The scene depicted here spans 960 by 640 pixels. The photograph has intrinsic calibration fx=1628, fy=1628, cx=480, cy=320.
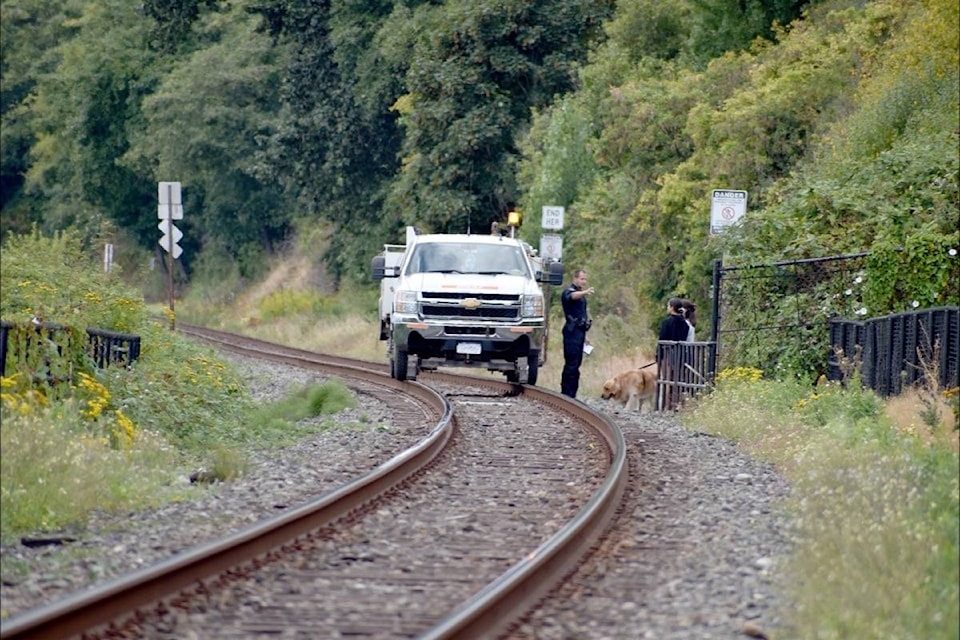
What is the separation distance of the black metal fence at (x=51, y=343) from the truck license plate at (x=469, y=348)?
6.78 m

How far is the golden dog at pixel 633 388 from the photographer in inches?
921

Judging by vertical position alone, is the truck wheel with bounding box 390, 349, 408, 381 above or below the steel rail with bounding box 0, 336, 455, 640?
below

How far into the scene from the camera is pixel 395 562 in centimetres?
935

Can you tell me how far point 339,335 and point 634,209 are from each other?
14.7 meters

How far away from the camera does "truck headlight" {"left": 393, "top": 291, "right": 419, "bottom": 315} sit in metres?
23.0

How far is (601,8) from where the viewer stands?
140 ft

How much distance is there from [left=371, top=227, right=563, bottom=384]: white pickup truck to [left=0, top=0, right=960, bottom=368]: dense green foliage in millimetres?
2964

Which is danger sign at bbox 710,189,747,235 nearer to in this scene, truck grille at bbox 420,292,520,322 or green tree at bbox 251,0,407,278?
truck grille at bbox 420,292,520,322

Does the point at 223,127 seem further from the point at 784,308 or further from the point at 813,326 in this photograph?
the point at 813,326

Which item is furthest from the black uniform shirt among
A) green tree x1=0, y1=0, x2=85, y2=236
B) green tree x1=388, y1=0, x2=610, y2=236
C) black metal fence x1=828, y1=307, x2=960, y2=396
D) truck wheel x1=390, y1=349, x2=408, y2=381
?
green tree x1=0, y1=0, x2=85, y2=236

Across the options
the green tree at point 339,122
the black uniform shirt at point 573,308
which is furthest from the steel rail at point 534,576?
the green tree at point 339,122

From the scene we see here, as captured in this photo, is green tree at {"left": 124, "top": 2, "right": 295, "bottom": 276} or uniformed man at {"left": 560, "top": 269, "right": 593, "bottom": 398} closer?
uniformed man at {"left": 560, "top": 269, "right": 593, "bottom": 398}

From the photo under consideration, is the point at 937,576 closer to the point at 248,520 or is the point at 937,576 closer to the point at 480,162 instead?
the point at 248,520

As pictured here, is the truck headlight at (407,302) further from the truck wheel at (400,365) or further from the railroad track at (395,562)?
the railroad track at (395,562)
